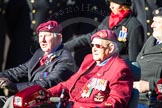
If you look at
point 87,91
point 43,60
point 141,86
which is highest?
point 43,60

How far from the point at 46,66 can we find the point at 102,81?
141 cm

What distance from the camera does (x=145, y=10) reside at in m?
10.5

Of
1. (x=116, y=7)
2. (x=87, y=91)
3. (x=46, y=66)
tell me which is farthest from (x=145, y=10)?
(x=87, y=91)

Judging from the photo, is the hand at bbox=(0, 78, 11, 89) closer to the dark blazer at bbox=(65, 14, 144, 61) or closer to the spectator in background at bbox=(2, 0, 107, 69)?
the dark blazer at bbox=(65, 14, 144, 61)

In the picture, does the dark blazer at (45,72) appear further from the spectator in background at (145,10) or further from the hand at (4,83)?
the spectator in background at (145,10)

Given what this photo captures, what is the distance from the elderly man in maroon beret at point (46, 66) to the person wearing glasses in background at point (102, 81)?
0.48 m

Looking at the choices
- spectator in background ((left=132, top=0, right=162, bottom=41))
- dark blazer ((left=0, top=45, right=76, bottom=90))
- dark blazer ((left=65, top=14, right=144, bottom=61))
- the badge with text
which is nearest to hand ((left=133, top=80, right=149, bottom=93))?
the badge with text

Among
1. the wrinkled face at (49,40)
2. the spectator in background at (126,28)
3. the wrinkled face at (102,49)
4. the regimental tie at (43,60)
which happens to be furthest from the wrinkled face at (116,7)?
the wrinkled face at (102,49)

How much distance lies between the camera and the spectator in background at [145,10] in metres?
10.4

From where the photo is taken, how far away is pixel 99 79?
25.9ft

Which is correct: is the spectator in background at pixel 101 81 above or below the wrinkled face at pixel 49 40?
below

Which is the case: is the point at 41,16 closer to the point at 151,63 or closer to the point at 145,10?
the point at 145,10

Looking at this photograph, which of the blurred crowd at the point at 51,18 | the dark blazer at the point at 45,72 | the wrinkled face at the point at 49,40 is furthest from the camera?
the blurred crowd at the point at 51,18

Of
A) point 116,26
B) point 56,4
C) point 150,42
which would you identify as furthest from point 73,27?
point 150,42
